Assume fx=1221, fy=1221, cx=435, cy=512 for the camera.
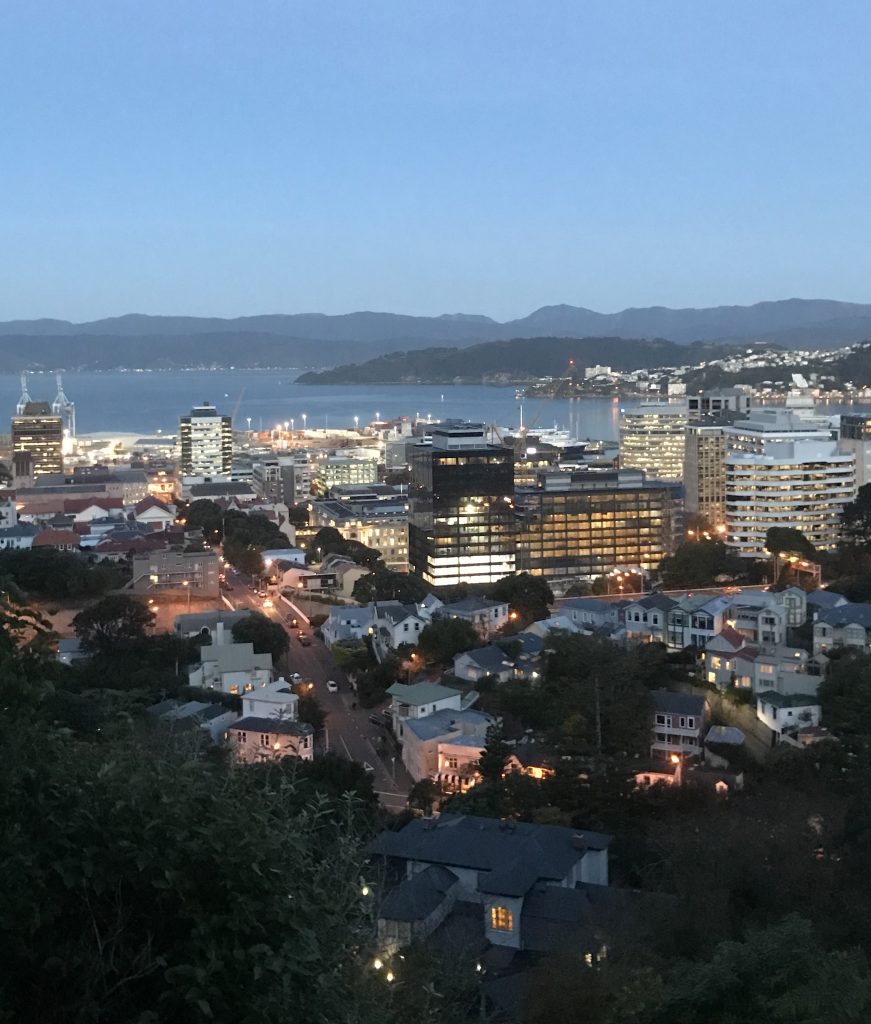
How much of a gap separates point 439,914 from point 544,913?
1.20ft

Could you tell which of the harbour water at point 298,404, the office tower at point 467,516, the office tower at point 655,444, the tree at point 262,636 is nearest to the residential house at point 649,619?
the tree at point 262,636

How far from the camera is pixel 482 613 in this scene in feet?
31.1

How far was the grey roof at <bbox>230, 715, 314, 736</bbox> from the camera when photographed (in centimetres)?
628

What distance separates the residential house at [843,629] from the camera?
7.87 metres

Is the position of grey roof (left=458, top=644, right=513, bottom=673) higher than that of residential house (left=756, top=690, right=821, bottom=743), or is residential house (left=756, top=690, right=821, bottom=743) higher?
grey roof (left=458, top=644, right=513, bottom=673)

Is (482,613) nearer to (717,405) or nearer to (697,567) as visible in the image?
(697,567)

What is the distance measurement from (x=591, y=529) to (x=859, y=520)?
2774mm

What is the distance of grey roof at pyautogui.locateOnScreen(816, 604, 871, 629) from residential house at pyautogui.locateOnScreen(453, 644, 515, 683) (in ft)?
6.98

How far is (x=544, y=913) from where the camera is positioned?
13.9 feet

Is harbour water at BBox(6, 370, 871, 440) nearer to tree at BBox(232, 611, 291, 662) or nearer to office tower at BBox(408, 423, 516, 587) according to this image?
office tower at BBox(408, 423, 516, 587)

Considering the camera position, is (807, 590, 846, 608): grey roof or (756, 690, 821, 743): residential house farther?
(807, 590, 846, 608): grey roof

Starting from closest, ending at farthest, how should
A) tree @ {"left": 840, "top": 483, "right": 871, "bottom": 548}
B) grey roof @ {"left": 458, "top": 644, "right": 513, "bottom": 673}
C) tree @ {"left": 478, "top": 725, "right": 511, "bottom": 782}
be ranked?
tree @ {"left": 478, "top": 725, "right": 511, "bottom": 782}, grey roof @ {"left": 458, "top": 644, "right": 513, "bottom": 673}, tree @ {"left": 840, "top": 483, "right": 871, "bottom": 548}

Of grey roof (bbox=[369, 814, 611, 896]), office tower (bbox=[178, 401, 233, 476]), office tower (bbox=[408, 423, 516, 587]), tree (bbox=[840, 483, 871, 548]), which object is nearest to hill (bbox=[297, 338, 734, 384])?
office tower (bbox=[178, 401, 233, 476])

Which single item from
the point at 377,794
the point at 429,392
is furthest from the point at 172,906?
the point at 429,392
